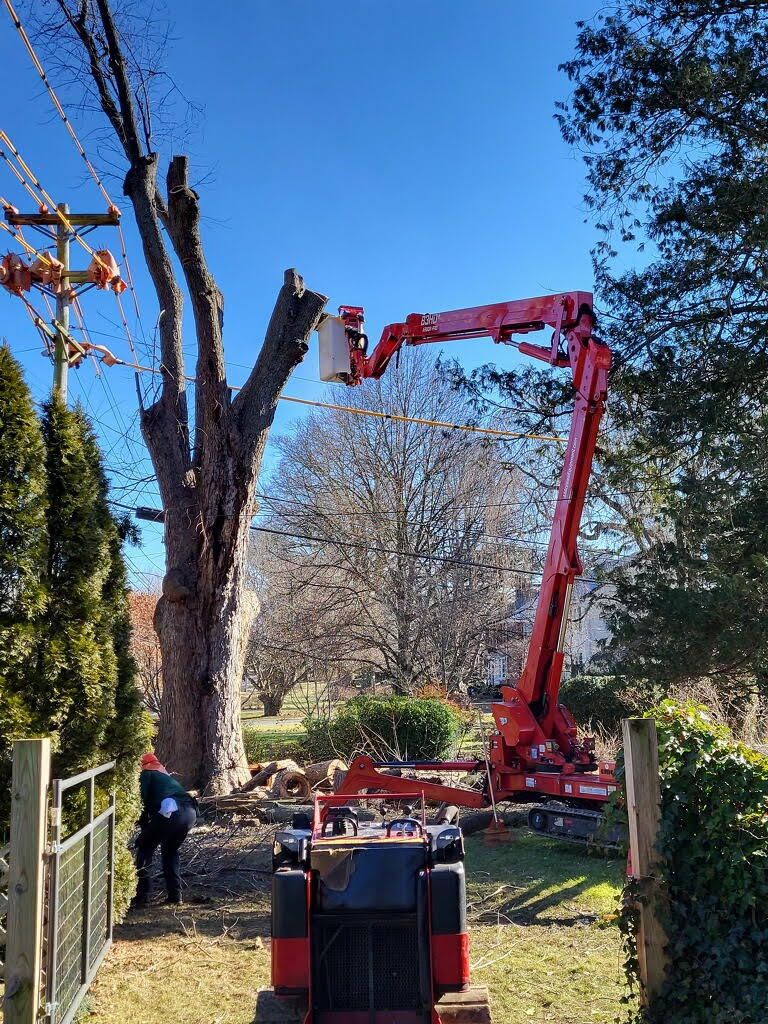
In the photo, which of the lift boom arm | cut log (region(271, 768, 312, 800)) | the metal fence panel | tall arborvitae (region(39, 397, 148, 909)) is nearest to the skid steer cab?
the metal fence panel

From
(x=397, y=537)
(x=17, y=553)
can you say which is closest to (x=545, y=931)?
(x=17, y=553)

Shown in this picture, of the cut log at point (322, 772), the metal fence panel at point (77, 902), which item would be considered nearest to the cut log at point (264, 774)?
the cut log at point (322, 772)

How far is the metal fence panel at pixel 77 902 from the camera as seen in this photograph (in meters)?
3.98

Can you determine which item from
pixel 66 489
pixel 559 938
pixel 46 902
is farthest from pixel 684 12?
pixel 46 902

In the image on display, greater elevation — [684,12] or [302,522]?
[684,12]

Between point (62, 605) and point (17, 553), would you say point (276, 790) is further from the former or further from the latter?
point (17, 553)

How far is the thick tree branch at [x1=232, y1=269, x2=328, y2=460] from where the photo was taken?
12039 millimetres

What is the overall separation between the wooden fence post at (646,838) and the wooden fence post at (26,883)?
273 centimetres

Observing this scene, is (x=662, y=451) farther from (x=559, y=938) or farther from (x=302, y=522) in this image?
(x=302, y=522)

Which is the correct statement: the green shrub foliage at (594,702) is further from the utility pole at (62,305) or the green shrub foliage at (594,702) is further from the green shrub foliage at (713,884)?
the green shrub foliage at (713,884)

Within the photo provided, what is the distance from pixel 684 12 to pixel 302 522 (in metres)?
18.0

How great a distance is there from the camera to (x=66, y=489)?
5.44 meters

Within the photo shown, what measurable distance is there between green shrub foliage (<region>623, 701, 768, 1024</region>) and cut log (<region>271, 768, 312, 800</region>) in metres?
8.71

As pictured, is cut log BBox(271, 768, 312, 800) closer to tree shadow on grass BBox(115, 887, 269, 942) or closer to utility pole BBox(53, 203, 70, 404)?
tree shadow on grass BBox(115, 887, 269, 942)
